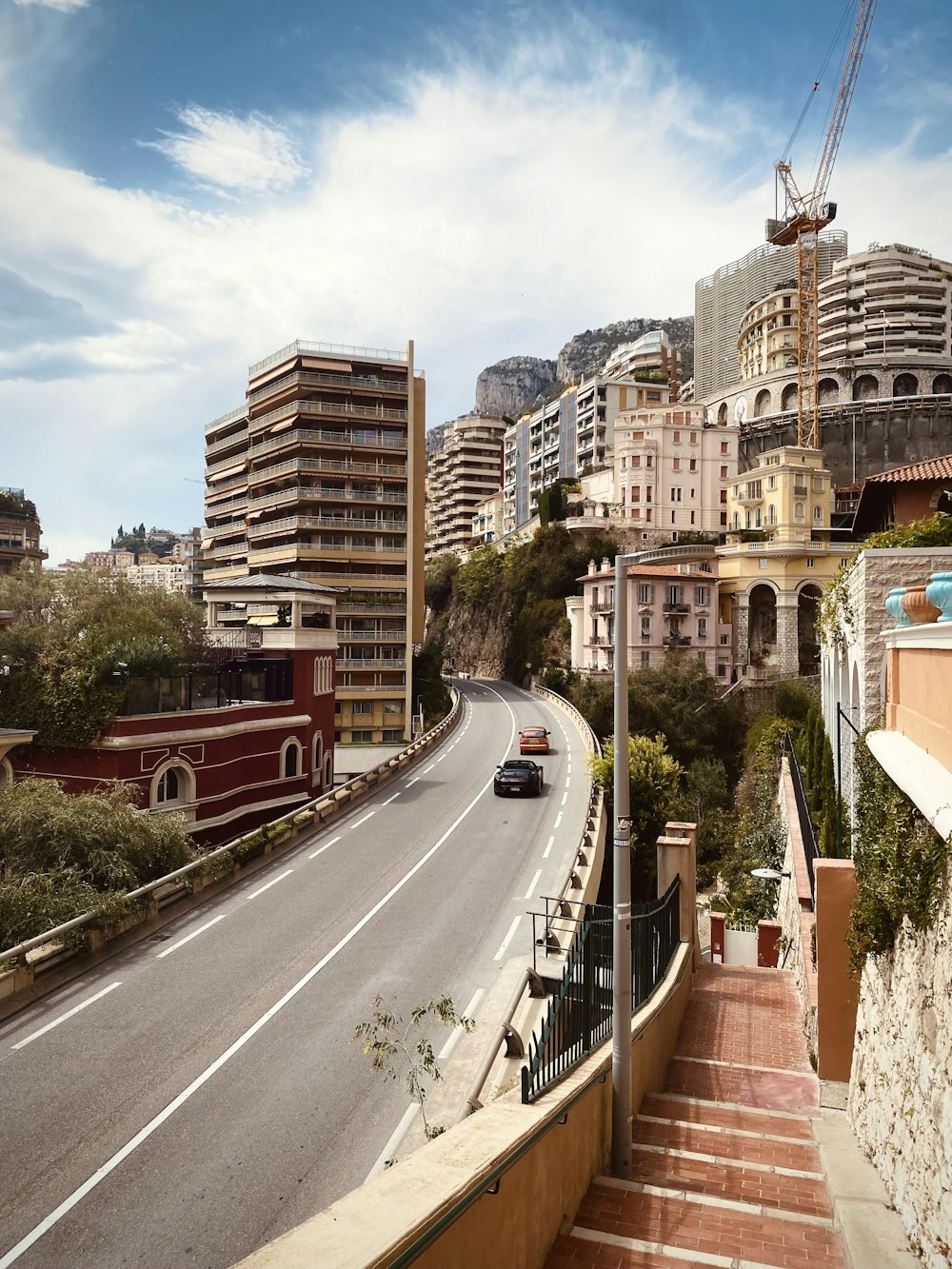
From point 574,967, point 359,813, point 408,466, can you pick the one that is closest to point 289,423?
point 408,466

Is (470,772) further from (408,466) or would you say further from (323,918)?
(408,466)

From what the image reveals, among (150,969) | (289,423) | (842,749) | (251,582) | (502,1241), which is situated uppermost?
(289,423)

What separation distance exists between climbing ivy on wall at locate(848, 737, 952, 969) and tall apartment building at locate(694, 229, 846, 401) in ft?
421

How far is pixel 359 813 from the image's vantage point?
2839 centimetres

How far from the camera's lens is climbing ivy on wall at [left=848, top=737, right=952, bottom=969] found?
5.90 meters

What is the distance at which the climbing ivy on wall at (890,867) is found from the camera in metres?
5.90

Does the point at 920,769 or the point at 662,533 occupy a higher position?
the point at 662,533

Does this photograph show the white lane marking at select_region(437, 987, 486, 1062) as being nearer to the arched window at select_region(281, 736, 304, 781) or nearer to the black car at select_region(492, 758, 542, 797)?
the black car at select_region(492, 758, 542, 797)

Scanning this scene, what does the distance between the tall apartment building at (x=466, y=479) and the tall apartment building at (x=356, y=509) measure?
66073mm

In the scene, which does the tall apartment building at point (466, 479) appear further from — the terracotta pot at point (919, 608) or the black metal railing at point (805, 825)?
the terracotta pot at point (919, 608)

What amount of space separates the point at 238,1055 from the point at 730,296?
142768 millimetres

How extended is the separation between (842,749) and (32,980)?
15597mm

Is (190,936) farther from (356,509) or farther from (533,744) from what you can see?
(356,509)

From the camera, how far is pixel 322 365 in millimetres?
58531
